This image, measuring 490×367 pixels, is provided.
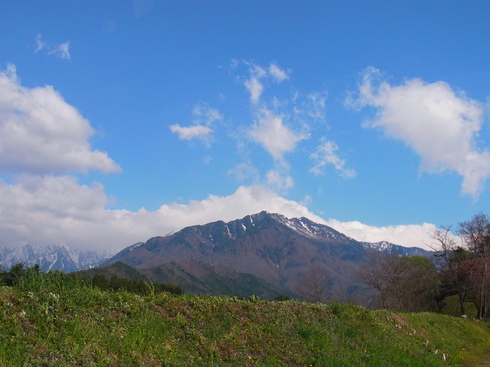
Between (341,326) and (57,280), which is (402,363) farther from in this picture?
(57,280)

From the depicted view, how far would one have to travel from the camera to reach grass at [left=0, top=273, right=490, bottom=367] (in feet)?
21.7

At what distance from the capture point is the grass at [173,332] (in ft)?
21.7

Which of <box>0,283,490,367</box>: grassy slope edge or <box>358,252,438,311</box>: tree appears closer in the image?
<box>0,283,490,367</box>: grassy slope edge

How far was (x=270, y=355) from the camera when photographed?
9922mm

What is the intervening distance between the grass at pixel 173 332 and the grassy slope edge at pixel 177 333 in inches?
0.8

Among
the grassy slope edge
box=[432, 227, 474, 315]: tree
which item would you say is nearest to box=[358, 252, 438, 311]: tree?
box=[432, 227, 474, 315]: tree

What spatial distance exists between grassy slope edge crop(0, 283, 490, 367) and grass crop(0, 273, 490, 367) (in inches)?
0.8

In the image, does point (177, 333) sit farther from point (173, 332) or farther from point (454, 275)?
Answer: point (454, 275)

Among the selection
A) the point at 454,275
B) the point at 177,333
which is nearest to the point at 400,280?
the point at 454,275

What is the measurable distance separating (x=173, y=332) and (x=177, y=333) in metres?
0.10

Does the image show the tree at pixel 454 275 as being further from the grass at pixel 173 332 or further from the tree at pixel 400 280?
the grass at pixel 173 332

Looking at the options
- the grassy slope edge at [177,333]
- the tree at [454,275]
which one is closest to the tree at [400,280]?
the tree at [454,275]

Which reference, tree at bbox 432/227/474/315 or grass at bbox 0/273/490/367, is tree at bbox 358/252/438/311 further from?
grass at bbox 0/273/490/367

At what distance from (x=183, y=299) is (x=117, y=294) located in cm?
220
